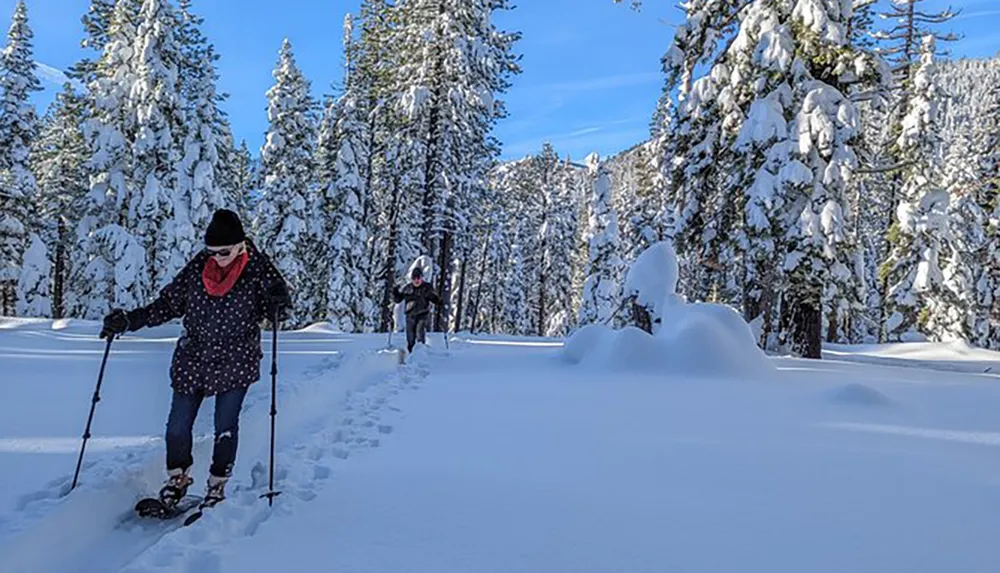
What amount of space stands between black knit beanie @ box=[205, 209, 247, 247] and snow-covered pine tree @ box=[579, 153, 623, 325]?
31425 millimetres

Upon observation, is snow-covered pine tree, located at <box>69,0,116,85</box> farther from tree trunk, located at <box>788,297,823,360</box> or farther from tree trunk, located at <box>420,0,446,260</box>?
tree trunk, located at <box>788,297,823,360</box>

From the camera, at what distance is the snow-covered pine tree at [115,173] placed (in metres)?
22.0

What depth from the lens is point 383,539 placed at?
136 inches

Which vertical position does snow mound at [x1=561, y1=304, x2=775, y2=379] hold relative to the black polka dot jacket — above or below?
below

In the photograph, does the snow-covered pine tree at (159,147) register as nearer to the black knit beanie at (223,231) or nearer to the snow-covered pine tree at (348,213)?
the snow-covered pine tree at (348,213)

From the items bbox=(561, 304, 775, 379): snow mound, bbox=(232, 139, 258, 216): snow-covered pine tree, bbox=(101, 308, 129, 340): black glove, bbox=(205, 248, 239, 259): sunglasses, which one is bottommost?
bbox=(561, 304, 775, 379): snow mound

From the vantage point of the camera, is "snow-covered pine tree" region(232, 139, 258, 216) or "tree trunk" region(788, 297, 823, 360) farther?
"snow-covered pine tree" region(232, 139, 258, 216)

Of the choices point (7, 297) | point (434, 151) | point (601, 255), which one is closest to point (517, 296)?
point (601, 255)

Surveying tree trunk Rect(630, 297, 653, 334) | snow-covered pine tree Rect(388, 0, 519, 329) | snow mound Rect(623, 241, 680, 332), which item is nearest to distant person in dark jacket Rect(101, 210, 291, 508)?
snow mound Rect(623, 241, 680, 332)

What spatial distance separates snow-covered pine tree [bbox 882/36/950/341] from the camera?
78.1 ft

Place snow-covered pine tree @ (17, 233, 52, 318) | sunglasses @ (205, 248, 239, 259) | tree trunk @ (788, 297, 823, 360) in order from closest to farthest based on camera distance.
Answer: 1. sunglasses @ (205, 248, 239, 259)
2. tree trunk @ (788, 297, 823, 360)
3. snow-covered pine tree @ (17, 233, 52, 318)

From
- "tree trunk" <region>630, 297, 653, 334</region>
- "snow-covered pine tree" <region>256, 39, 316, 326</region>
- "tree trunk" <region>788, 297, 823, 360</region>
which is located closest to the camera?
"tree trunk" <region>788, 297, 823, 360</region>

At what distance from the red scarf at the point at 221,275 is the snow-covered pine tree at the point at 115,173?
2087 centimetres

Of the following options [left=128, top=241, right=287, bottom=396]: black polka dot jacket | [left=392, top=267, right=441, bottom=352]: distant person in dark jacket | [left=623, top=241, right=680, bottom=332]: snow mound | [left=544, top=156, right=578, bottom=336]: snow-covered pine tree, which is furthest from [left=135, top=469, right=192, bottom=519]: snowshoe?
[left=544, top=156, right=578, bottom=336]: snow-covered pine tree
